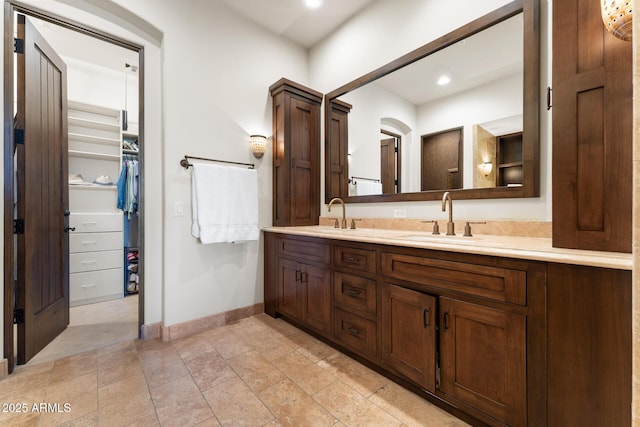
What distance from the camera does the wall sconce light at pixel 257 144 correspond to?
2666mm

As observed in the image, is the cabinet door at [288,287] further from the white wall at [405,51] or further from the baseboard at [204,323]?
the white wall at [405,51]

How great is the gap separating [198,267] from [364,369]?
1.62 m

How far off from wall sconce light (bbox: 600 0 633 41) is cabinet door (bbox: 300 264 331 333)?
1.81 m

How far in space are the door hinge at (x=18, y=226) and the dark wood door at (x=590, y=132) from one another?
317 centimetres

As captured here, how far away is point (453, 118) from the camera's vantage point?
199 cm

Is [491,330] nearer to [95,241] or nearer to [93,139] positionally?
[95,241]

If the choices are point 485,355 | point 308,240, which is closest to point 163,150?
point 308,240

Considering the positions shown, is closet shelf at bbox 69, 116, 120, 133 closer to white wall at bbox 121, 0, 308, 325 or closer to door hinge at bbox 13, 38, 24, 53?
door hinge at bbox 13, 38, 24, 53

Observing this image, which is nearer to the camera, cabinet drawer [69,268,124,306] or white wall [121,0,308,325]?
white wall [121,0,308,325]

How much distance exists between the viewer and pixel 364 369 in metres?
1.77

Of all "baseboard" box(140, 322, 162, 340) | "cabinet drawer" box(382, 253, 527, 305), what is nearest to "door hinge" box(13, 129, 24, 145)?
"baseboard" box(140, 322, 162, 340)

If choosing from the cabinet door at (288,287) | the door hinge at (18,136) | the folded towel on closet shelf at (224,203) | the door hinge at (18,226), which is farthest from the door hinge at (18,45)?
the cabinet door at (288,287)

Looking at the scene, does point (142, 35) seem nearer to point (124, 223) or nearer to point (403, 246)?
point (124, 223)

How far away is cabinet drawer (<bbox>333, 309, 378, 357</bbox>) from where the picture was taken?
1707 millimetres
